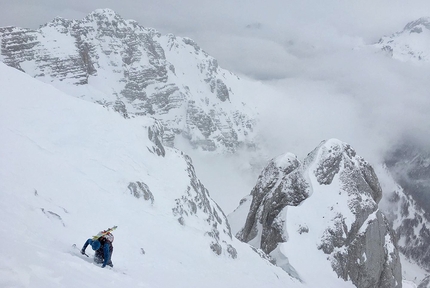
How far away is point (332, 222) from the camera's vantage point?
143ft

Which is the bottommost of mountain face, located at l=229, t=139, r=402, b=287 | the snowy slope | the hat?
the hat

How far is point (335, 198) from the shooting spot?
45375 mm

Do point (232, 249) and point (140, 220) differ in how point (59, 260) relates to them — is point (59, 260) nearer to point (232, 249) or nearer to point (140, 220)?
point (140, 220)

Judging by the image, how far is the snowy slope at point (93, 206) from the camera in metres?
12.5

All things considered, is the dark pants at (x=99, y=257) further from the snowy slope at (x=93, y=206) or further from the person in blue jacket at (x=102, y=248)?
the snowy slope at (x=93, y=206)

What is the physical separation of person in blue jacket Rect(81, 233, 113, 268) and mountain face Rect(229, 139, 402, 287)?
29.4 metres

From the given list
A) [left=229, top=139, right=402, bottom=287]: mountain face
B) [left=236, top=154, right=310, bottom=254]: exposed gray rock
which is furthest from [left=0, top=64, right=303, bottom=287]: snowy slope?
[left=236, top=154, right=310, bottom=254]: exposed gray rock

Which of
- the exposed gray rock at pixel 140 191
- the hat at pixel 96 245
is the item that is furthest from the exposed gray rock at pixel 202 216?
the hat at pixel 96 245

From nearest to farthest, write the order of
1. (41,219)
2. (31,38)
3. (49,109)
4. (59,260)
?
(59,260) < (41,219) < (49,109) < (31,38)

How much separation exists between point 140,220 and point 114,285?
13514 mm

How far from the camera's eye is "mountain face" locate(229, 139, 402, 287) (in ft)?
138

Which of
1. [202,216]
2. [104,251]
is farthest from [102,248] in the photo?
[202,216]

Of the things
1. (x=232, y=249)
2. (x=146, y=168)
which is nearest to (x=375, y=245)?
(x=232, y=249)

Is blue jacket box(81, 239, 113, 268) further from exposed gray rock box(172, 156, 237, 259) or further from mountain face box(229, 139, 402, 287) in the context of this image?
mountain face box(229, 139, 402, 287)
